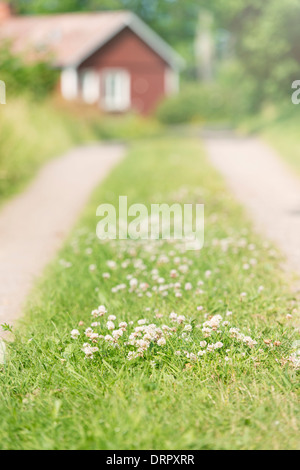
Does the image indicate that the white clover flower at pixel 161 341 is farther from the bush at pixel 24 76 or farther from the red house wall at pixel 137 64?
the red house wall at pixel 137 64

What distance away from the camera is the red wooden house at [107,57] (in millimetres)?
36531

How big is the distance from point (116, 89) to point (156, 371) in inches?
1407

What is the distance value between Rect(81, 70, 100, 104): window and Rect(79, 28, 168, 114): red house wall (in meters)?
0.35

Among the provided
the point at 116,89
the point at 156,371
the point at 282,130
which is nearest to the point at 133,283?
the point at 156,371

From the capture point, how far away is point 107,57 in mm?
37938

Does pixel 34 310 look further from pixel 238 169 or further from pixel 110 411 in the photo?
pixel 238 169

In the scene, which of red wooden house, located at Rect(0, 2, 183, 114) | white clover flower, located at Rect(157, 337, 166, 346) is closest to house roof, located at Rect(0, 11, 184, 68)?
red wooden house, located at Rect(0, 2, 183, 114)

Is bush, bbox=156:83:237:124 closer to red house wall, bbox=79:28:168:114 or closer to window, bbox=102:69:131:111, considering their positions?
red house wall, bbox=79:28:168:114

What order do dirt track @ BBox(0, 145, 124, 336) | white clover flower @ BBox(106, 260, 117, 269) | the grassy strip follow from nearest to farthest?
white clover flower @ BBox(106, 260, 117, 269), dirt track @ BBox(0, 145, 124, 336), the grassy strip

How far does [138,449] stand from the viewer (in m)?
3.16

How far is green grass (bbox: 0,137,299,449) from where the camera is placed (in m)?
3.28

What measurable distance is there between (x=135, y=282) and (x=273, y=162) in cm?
1124

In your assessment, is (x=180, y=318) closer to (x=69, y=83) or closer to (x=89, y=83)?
(x=69, y=83)

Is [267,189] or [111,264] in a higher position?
[267,189]
